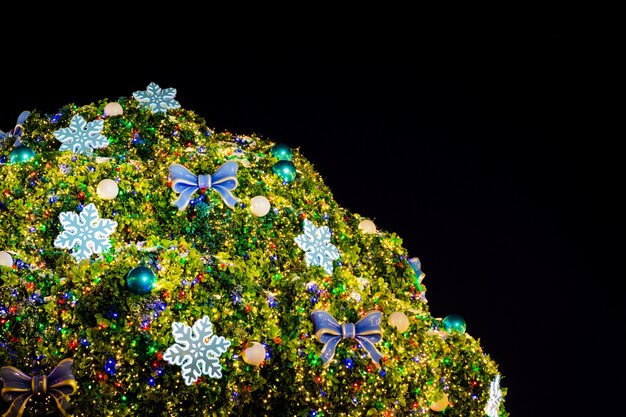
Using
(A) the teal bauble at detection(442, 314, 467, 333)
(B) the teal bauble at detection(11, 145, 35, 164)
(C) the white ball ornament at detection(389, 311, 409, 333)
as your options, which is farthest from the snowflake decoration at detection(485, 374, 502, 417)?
(B) the teal bauble at detection(11, 145, 35, 164)

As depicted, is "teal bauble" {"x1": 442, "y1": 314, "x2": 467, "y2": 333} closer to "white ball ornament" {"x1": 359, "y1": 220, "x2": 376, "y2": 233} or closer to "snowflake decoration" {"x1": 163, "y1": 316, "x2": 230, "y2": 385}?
"white ball ornament" {"x1": 359, "y1": 220, "x2": 376, "y2": 233}

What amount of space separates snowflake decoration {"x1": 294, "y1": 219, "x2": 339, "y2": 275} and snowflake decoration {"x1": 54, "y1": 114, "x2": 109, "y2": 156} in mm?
1214

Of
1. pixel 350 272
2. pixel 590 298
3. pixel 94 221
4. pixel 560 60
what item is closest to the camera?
pixel 94 221

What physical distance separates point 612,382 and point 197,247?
15.5 feet

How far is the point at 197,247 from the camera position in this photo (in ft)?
11.4

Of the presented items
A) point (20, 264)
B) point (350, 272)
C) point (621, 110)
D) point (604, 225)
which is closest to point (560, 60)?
point (621, 110)

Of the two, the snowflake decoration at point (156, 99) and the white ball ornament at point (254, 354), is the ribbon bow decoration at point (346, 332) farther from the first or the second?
the snowflake decoration at point (156, 99)

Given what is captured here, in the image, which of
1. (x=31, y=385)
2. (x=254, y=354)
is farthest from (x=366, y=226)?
(x=31, y=385)

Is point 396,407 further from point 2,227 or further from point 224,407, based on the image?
point 2,227

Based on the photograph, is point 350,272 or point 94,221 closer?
point 94,221

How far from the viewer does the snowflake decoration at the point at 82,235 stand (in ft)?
10.6

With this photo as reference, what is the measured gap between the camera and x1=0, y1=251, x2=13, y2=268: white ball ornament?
3059 millimetres

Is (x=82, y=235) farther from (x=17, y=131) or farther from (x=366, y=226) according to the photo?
(x=366, y=226)

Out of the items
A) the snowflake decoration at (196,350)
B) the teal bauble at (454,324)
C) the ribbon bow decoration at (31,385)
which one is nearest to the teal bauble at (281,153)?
the snowflake decoration at (196,350)
